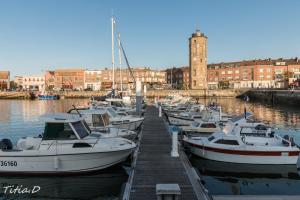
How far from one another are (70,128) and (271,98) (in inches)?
3370

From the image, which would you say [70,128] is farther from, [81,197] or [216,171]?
[216,171]

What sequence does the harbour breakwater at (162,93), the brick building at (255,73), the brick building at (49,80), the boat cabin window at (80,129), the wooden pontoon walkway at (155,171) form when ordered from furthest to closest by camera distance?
the brick building at (49,80) < the brick building at (255,73) < the harbour breakwater at (162,93) < the boat cabin window at (80,129) < the wooden pontoon walkway at (155,171)

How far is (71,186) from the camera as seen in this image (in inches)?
682

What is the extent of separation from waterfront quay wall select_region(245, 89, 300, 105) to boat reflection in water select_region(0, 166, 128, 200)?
67229 mm

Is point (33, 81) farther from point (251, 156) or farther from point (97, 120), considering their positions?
point (251, 156)

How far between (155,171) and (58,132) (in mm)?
6094

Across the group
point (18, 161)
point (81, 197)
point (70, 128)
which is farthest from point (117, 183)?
point (18, 161)

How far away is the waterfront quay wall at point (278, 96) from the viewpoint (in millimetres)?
80162

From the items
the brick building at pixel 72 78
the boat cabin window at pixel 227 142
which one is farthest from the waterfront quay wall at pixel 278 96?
the brick building at pixel 72 78

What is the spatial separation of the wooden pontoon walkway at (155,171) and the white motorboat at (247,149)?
2.58 metres

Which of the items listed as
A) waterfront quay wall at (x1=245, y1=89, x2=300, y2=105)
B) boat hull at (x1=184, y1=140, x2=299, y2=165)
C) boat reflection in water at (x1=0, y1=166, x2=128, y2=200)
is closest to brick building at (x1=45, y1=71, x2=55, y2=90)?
waterfront quay wall at (x1=245, y1=89, x2=300, y2=105)

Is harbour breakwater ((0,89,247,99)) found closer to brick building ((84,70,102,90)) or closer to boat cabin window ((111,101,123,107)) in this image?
brick building ((84,70,102,90))

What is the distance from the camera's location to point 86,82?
170 m

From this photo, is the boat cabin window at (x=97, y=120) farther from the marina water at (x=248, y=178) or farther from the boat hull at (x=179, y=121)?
the boat hull at (x=179, y=121)
